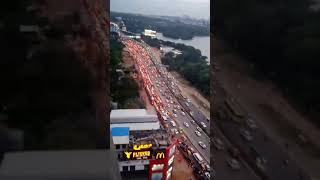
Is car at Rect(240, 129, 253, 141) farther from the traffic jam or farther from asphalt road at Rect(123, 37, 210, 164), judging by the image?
asphalt road at Rect(123, 37, 210, 164)

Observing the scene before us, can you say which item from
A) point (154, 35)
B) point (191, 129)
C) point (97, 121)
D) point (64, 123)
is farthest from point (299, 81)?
point (154, 35)

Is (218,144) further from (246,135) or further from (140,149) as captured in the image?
(140,149)

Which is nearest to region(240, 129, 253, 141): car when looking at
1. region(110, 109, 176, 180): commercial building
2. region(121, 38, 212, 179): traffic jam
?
region(110, 109, 176, 180): commercial building

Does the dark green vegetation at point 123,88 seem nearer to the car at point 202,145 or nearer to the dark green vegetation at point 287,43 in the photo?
the car at point 202,145

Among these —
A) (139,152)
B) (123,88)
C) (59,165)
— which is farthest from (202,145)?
(59,165)

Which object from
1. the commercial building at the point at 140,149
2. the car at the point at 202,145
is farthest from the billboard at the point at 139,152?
the car at the point at 202,145
